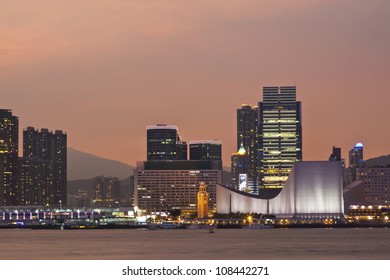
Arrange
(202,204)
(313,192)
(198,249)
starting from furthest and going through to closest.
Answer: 1. (202,204)
2. (313,192)
3. (198,249)

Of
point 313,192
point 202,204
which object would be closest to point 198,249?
point 313,192

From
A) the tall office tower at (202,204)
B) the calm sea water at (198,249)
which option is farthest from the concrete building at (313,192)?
the calm sea water at (198,249)

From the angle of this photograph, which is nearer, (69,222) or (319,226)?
(319,226)

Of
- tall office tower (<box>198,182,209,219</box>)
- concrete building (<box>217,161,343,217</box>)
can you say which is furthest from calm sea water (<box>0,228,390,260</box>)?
→ tall office tower (<box>198,182,209,219</box>)

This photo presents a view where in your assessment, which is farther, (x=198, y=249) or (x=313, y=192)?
(x=313, y=192)

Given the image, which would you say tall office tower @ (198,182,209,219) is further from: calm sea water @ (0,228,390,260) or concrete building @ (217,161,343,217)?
calm sea water @ (0,228,390,260)

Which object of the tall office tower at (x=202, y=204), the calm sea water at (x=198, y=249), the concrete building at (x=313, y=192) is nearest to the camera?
the calm sea water at (x=198, y=249)

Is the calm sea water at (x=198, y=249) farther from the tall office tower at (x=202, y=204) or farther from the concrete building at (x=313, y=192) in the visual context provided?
the tall office tower at (x=202, y=204)

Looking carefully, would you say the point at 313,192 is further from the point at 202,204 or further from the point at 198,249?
the point at 198,249

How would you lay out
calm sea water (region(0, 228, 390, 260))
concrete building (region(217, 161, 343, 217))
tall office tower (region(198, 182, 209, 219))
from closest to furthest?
calm sea water (region(0, 228, 390, 260)) < concrete building (region(217, 161, 343, 217)) < tall office tower (region(198, 182, 209, 219))
